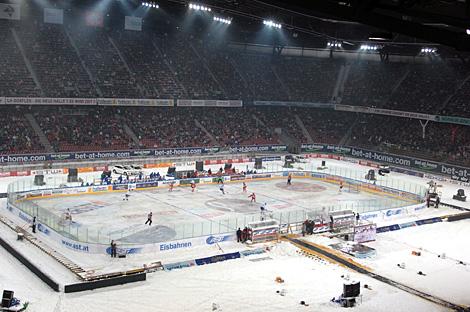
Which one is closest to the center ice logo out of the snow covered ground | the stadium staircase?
the snow covered ground

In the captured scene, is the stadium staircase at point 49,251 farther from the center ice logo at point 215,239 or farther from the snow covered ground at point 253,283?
the center ice logo at point 215,239

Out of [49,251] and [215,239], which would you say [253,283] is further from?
[49,251]

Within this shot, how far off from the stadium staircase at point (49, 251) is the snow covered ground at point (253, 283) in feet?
1.36

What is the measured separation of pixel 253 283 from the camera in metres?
29.8

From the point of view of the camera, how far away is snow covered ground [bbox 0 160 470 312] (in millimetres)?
26562

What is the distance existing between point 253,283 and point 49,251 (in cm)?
1144

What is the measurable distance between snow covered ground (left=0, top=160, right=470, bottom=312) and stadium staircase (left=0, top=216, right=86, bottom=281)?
1.36ft

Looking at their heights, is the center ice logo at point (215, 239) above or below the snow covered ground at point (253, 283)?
above

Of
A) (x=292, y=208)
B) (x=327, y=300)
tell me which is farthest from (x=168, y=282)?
(x=292, y=208)

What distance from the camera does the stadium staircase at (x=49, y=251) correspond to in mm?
29562

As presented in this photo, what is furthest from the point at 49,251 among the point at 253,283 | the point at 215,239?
the point at 253,283

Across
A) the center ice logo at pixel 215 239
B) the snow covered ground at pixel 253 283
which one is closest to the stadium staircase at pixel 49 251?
the snow covered ground at pixel 253 283

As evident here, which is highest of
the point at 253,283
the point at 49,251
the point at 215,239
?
the point at 215,239

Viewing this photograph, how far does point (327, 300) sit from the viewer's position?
27.9m
